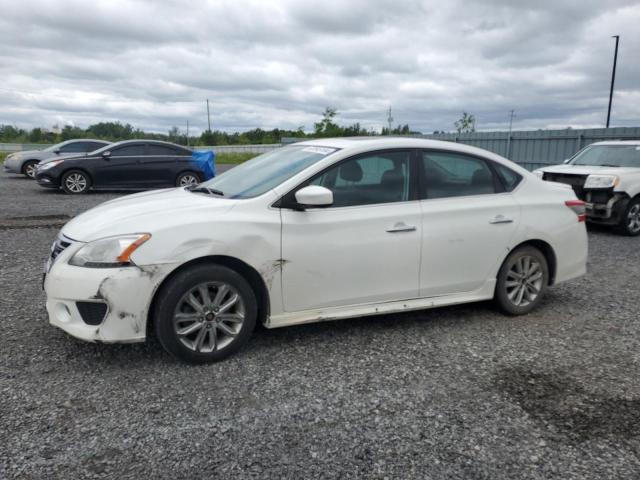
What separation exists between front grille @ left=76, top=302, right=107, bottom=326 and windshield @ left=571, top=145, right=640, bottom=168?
9983mm

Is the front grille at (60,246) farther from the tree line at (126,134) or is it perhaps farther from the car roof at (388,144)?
the tree line at (126,134)

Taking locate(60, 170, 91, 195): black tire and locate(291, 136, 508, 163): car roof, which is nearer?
locate(291, 136, 508, 163): car roof

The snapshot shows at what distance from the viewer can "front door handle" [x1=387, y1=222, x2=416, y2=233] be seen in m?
4.25

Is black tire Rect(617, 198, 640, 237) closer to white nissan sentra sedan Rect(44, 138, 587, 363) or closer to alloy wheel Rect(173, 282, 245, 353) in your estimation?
white nissan sentra sedan Rect(44, 138, 587, 363)

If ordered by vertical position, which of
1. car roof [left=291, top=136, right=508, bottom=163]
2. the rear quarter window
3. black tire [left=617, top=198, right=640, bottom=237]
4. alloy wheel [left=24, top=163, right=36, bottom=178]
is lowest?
black tire [left=617, top=198, right=640, bottom=237]

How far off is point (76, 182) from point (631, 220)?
12908 millimetres

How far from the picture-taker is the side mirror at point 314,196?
381 centimetres

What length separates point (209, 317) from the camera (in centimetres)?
374

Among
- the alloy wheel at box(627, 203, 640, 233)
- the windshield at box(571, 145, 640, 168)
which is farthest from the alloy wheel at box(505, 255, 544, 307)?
the windshield at box(571, 145, 640, 168)

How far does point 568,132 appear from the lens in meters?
16.7

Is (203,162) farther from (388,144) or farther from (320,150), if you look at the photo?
(388,144)

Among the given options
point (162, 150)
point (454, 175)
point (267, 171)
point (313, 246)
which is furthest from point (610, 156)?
point (162, 150)

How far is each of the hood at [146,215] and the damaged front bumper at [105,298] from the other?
10.3 inches

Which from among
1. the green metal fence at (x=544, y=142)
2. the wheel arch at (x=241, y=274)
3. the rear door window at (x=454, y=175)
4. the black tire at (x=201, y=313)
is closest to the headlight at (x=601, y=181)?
the rear door window at (x=454, y=175)
